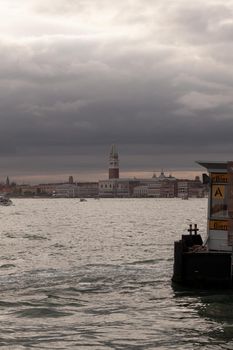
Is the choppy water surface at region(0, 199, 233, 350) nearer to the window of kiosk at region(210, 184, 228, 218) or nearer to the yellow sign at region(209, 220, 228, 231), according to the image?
the yellow sign at region(209, 220, 228, 231)

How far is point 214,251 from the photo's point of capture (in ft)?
77.7

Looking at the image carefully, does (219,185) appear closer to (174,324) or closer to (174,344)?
(174,324)

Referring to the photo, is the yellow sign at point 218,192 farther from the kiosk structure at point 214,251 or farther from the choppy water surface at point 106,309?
the choppy water surface at point 106,309

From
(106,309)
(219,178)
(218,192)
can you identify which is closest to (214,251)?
(218,192)

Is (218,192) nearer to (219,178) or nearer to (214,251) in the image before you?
(219,178)

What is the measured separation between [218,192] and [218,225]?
121cm

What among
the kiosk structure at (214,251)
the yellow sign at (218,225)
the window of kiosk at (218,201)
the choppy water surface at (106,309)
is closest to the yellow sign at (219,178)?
the kiosk structure at (214,251)

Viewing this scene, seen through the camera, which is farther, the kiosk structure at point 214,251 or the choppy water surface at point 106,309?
the kiosk structure at point 214,251

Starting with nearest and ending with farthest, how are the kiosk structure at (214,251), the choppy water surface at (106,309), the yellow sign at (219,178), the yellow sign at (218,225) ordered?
the choppy water surface at (106,309), the kiosk structure at (214,251), the yellow sign at (219,178), the yellow sign at (218,225)

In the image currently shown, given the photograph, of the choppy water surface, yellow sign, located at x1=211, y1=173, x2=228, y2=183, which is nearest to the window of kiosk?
yellow sign, located at x1=211, y1=173, x2=228, y2=183

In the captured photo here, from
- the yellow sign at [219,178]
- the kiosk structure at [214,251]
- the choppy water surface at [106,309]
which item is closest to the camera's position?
the choppy water surface at [106,309]

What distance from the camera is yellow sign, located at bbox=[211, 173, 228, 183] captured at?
2369cm

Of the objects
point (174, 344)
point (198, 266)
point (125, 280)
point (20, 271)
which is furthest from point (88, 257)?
point (174, 344)

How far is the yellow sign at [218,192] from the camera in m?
23.9
